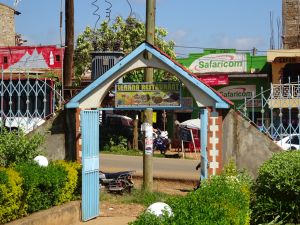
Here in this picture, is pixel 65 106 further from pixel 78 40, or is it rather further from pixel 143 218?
pixel 78 40

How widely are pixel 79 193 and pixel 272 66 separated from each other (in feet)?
72.0

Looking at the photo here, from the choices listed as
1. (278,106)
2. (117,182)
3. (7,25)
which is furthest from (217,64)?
(117,182)

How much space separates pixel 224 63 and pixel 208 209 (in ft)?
92.1

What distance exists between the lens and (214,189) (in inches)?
303

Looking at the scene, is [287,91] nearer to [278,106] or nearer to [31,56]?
[278,106]

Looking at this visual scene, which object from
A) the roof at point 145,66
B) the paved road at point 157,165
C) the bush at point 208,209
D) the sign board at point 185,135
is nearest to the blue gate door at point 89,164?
the roof at point 145,66

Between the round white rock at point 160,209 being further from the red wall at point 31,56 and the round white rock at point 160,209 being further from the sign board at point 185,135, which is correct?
the red wall at point 31,56

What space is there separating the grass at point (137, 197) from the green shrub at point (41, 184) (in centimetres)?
264

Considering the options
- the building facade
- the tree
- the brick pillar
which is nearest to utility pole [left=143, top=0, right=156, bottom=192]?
the brick pillar

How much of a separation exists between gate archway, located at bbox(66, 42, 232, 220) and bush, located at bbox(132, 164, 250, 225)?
3116mm

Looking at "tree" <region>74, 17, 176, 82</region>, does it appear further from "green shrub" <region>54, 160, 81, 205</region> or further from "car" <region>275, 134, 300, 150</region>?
"green shrub" <region>54, 160, 81, 205</region>

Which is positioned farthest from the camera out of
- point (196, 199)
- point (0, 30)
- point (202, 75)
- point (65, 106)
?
point (0, 30)

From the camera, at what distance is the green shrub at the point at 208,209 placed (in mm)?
5676

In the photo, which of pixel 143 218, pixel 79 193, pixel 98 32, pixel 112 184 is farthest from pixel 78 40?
pixel 143 218
